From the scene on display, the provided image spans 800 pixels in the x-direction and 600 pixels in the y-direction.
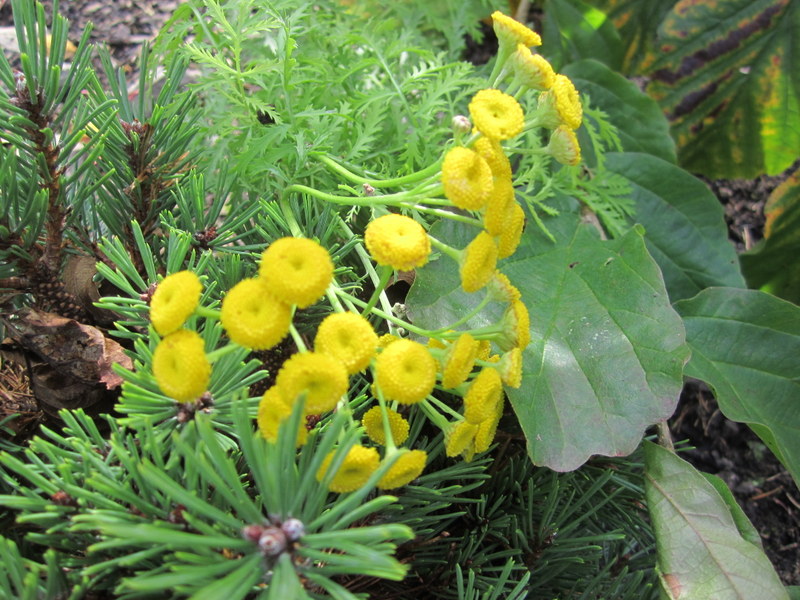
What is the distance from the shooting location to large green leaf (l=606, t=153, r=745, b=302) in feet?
3.63

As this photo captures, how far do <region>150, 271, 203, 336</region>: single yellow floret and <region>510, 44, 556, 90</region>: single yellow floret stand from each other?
0.34 m

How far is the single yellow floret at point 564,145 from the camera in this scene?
23.5 inches

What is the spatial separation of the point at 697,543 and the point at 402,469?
0.42 m

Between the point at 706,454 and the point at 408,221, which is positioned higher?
the point at 408,221

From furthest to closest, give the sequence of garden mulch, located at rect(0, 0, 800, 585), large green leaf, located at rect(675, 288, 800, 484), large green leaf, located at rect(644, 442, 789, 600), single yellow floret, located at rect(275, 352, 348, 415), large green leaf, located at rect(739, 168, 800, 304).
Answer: large green leaf, located at rect(739, 168, 800, 304) → garden mulch, located at rect(0, 0, 800, 585) → large green leaf, located at rect(675, 288, 800, 484) → large green leaf, located at rect(644, 442, 789, 600) → single yellow floret, located at rect(275, 352, 348, 415)

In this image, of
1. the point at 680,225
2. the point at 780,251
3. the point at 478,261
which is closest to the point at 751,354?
the point at 680,225

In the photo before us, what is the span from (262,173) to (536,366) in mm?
391

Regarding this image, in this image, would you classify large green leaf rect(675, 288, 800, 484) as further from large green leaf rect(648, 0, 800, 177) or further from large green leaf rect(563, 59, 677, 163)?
large green leaf rect(648, 0, 800, 177)

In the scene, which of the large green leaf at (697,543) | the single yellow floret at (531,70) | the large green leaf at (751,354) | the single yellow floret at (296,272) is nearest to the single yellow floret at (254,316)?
the single yellow floret at (296,272)

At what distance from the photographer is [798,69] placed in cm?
126

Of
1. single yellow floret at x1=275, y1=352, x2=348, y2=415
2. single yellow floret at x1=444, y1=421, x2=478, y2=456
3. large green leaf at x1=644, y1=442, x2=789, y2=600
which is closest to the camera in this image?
single yellow floret at x1=275, y1=352, x2=348, y2=415

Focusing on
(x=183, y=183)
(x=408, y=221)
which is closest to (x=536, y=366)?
(x=408, y=221)

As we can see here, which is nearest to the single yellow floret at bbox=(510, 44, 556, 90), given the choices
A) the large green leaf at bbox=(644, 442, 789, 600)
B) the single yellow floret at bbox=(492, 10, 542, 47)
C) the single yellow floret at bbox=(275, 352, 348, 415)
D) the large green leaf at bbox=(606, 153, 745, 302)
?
the single yellow floret at bbox=(492, 10, 542, 47)

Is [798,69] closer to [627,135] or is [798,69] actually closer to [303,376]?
[627,135]
